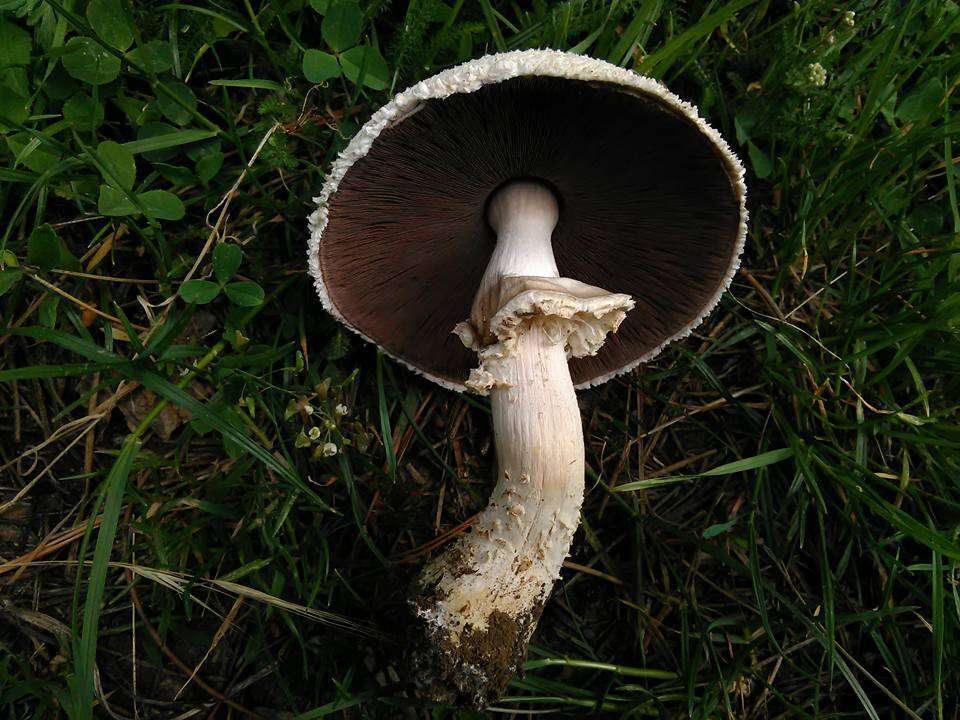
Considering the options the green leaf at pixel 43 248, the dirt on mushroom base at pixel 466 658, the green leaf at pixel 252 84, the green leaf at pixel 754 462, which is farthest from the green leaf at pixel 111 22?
the green leaf at pixel 754 462

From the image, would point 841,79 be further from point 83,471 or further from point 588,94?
point 83,471

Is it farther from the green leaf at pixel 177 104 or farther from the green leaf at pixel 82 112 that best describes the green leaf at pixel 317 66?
the green leaf at pixel 82 112

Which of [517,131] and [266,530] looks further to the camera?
[266,530]

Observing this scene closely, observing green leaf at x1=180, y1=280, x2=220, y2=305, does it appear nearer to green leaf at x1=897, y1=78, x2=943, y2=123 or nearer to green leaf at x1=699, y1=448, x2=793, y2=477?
green leaf at x1=699, y1=448, x2=793, y2=477

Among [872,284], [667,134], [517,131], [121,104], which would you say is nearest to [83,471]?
[121,104]

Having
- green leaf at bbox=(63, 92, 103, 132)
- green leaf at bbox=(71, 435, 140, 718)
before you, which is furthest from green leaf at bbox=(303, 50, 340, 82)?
green leaf at bbox=(71, 435, 140, 718)

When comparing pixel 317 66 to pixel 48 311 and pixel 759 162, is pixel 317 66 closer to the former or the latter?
pixel 48 311
